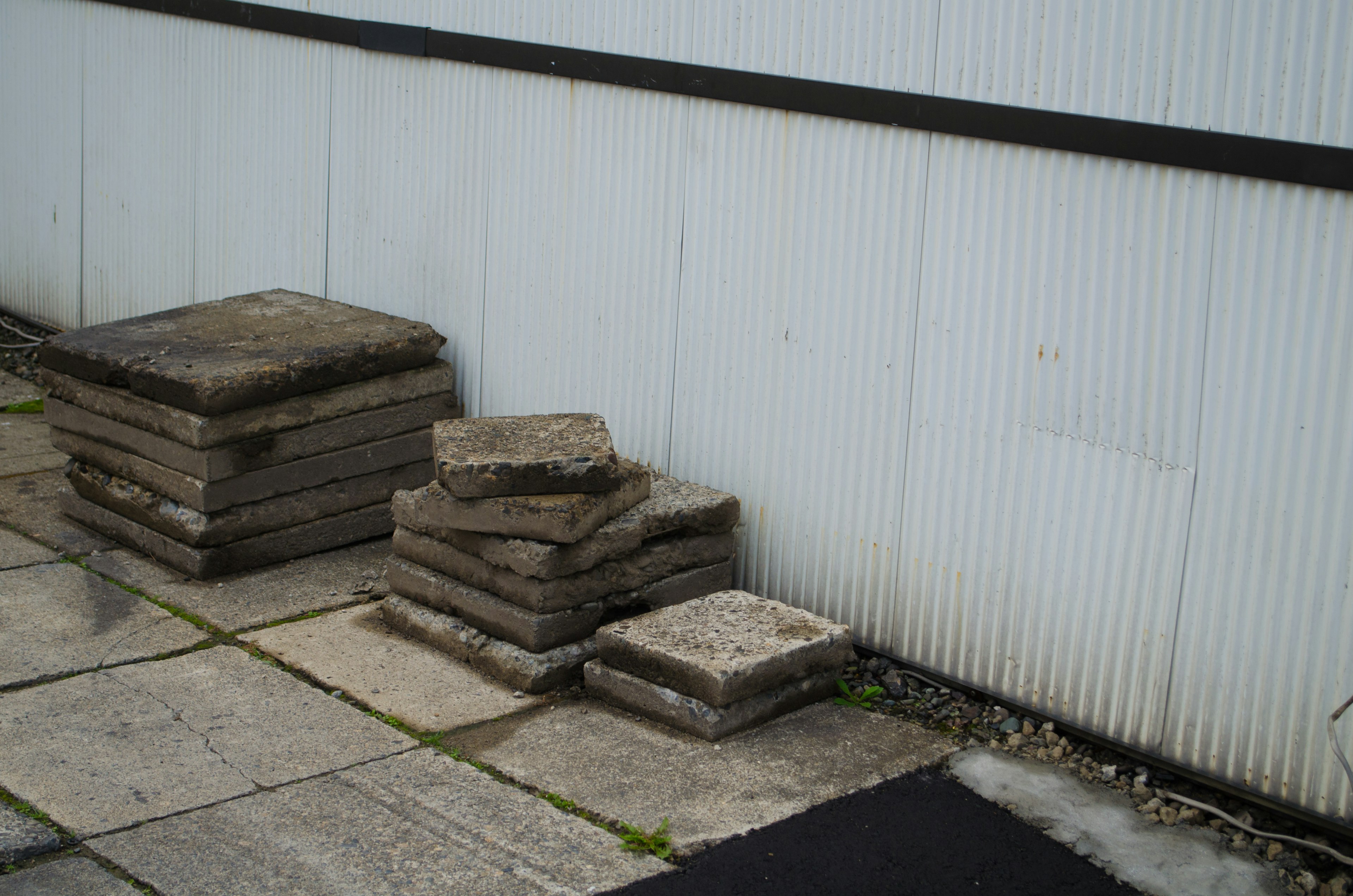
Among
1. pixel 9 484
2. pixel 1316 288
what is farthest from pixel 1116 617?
pixel 9 484

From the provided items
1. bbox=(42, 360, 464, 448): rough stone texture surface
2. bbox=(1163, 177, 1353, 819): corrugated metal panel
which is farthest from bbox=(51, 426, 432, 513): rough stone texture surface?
bbox=(1163, 177, 1353, 819): corrugated metal panel

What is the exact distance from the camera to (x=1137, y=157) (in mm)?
4297

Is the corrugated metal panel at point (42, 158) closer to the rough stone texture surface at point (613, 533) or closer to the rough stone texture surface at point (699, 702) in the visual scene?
the rough stone texture surface at point (613, 533)

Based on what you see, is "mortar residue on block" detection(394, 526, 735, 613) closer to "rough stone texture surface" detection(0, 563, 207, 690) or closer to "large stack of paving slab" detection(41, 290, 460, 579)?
"large stack of paving slab" detection(41, 290, 460, 579)

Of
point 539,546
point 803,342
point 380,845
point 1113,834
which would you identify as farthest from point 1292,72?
point 380,845

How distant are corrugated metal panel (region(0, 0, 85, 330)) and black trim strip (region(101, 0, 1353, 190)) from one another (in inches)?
101

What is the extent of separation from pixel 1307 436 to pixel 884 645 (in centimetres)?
193

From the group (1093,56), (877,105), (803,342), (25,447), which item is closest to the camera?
(1093,56)

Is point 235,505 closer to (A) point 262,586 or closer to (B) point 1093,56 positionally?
(A) point 262,586

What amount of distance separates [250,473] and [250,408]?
32 cm

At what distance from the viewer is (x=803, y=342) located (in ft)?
17.8

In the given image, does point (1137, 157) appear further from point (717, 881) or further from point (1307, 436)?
point (717, 881)

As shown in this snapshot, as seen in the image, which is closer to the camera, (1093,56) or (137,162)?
(1093,56)

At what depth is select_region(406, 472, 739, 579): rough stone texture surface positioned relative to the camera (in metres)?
5.05
